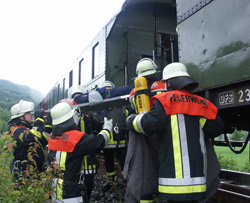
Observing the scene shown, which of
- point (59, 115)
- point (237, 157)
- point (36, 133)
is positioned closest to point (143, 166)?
point (59, 115)

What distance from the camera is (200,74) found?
330cm

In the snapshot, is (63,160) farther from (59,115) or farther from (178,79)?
(178,79)

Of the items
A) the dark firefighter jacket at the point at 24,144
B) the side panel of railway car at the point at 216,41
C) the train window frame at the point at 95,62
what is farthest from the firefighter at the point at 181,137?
the train window frame at the point at 95,62

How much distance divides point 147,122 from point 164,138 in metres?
0.25

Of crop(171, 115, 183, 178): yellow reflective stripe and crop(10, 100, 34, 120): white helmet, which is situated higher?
crop(10, 100, 34, 120): white helmet

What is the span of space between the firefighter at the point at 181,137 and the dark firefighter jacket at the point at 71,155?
81 cm

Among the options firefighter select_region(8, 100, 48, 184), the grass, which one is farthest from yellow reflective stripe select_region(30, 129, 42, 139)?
the grass

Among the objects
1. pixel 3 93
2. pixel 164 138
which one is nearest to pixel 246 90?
pixel 164 138

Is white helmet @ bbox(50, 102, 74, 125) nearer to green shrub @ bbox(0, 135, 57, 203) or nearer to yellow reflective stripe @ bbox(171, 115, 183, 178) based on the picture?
green shrub @ bbox(0, 135, 57, 203)

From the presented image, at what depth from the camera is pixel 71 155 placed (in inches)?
115

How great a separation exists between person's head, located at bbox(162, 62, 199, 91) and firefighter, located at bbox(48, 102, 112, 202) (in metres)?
1.19

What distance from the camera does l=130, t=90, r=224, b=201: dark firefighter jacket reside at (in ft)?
7.58

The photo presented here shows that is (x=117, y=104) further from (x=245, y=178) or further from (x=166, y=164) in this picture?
(x=245, y=178)

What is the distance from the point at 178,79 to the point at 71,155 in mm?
1580
